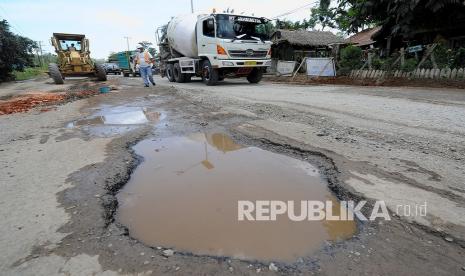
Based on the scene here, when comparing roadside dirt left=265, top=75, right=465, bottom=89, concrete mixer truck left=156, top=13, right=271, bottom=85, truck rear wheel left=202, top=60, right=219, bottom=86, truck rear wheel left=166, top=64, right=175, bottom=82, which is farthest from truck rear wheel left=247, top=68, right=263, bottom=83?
truck rear wheel left=166, top=64, right=175, bottom=82

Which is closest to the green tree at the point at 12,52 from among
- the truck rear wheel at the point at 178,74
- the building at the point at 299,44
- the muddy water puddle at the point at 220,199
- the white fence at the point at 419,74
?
the truck rear wheel at the point at 178,74

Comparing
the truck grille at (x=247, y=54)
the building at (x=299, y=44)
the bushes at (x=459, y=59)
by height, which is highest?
the building at (x=299, y=44)

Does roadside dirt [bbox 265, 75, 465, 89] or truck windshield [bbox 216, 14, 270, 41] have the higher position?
truck windshield [bbox 216, 14, 270, 41]

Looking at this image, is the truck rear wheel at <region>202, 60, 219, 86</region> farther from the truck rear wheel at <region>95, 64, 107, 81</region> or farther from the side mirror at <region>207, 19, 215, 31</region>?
the truck rear wheel at <region>95, 64, 107, 81</region>

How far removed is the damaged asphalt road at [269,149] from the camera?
5.57 feet

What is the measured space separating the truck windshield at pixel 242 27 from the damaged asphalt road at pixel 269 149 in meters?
6.07

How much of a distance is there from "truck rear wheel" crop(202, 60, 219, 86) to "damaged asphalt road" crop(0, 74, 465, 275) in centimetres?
614

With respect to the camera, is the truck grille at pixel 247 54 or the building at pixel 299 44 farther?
the building at pixel 299 44

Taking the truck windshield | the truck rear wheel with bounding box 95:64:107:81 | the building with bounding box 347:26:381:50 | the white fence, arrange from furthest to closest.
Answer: the building with bounding box 347:26:381:50 < the truck rear wheel with bounding box 95:64:107:81 < the truck windshield < the white fence

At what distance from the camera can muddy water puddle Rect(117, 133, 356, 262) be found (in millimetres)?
1920

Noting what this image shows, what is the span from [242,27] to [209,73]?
6.81ft

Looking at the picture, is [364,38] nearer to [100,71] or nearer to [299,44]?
[299,44]

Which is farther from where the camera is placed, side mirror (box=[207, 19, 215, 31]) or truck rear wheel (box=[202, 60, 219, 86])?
truck rear wheel (box=[202, 60, 219, 86])

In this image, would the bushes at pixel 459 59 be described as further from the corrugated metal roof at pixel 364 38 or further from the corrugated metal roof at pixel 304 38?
the corrugated metal roof at pixel 364 38
